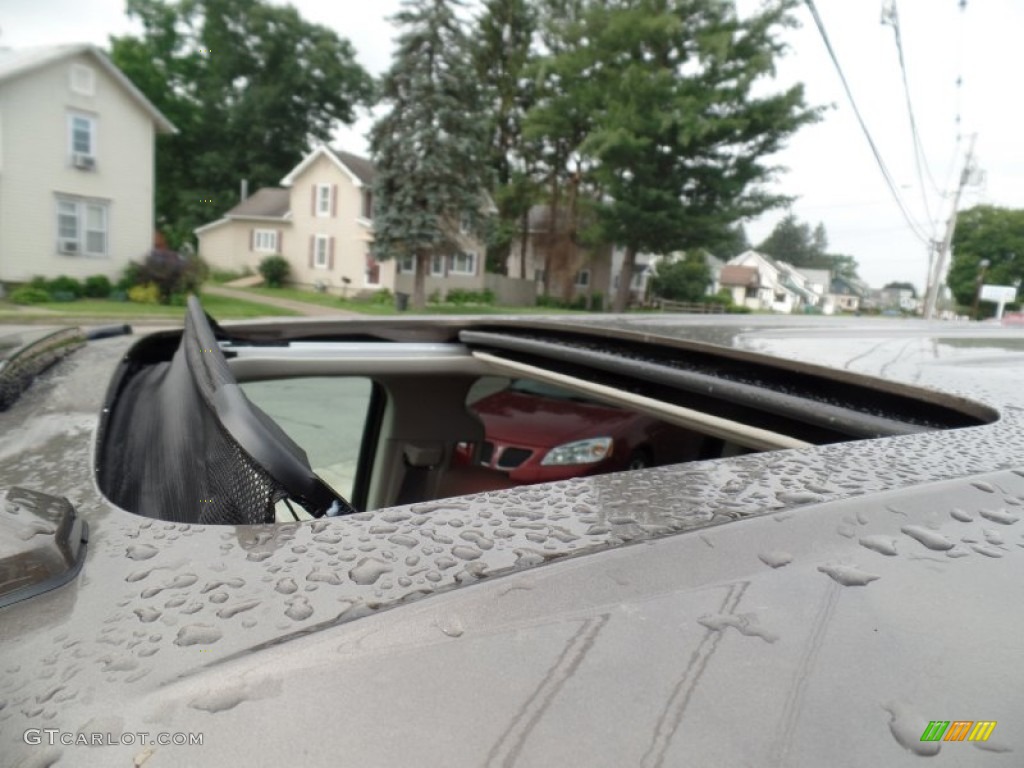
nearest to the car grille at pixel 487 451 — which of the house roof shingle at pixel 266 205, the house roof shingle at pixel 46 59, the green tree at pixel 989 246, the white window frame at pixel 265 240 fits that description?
the house roof shingle at pixel 46 59

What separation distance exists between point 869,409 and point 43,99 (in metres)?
24.9

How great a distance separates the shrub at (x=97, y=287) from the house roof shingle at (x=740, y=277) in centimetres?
5528

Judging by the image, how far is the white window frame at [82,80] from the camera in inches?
797

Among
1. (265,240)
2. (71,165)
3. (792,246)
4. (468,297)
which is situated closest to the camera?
(71,165)

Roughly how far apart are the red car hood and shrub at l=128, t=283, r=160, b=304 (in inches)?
744

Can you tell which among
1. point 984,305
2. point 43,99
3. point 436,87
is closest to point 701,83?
point 436,87

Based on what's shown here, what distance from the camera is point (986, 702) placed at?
53cm

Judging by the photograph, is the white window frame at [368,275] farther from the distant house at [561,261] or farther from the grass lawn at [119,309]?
the distant house at [561,261]

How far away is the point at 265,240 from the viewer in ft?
120

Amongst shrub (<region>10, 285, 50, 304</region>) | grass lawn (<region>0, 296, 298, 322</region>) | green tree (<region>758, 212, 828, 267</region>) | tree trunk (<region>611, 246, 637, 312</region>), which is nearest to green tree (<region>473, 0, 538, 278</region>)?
tree trunk (<region>611, 246, 637, 312</region>)

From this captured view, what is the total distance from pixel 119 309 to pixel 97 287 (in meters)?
3.51

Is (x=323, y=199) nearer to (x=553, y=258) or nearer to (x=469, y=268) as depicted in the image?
(x=469, y=268)

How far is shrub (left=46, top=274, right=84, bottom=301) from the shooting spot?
20.0 m

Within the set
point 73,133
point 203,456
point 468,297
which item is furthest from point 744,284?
point 203,456
